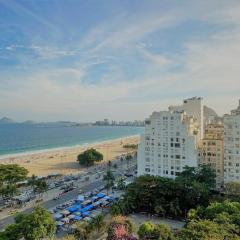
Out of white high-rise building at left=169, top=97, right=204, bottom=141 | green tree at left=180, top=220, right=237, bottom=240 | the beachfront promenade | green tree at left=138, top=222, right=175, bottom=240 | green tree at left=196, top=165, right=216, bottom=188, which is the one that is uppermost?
white high-rise building at left=169, top=97, right=204, bottom=141

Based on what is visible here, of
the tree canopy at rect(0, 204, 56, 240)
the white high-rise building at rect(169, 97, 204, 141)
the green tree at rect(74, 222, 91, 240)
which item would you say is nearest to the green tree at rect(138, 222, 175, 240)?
the green tree at rect(74, 222, 91, 240)

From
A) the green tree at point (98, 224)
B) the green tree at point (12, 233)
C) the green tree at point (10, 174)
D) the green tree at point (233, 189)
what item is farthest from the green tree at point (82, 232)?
the green tree at point (233, 189)

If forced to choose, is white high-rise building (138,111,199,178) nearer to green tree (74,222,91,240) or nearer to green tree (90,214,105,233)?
green tree (90,214,105,233)

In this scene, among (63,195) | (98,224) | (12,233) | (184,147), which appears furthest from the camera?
(184,147)

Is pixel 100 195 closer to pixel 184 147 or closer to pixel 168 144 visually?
pixel 168 144

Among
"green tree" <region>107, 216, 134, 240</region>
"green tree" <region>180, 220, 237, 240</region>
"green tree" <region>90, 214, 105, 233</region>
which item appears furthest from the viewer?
"green tree" <region>90, 214, 105, 233</region>

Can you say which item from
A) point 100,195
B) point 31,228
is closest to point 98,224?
point 31,228

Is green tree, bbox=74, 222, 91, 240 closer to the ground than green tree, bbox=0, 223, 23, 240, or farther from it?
closer to the ground
